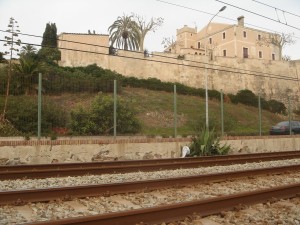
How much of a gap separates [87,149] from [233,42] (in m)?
61.3

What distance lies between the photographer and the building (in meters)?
69.3

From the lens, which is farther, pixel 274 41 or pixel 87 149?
pixel 274 41

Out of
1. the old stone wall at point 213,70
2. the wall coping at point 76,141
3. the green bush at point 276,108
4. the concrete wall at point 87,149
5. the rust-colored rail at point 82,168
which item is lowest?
the rust-colored rail at point 82,168

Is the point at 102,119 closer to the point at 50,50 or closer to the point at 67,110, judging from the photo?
the point at 67,110

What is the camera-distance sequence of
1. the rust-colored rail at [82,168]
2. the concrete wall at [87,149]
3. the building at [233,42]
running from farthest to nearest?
the building at [233,42] → the concrete wall at [87,149] → the rust-colored rail at [82,168]

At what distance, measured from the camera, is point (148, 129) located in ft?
57.2

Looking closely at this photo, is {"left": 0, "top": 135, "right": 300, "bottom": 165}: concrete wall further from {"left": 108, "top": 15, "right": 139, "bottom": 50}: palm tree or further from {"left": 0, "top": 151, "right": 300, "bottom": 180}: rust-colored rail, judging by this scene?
{"left": 108, "top": 15, "right": 139, "bottom": 50}: palm tree

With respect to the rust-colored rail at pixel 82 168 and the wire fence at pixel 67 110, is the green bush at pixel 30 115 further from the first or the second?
the rust-colored rail at pixel 82 168

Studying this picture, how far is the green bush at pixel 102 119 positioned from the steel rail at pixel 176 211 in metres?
8.66

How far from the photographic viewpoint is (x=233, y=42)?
2719 inches

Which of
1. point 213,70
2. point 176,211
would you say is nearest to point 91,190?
point 176,211

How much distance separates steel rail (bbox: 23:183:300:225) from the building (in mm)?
60889

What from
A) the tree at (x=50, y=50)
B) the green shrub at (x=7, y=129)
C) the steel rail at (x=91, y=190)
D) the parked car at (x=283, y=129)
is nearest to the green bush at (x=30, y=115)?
the green shrub at (x=7, y=129)

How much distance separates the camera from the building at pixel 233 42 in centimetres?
6931
